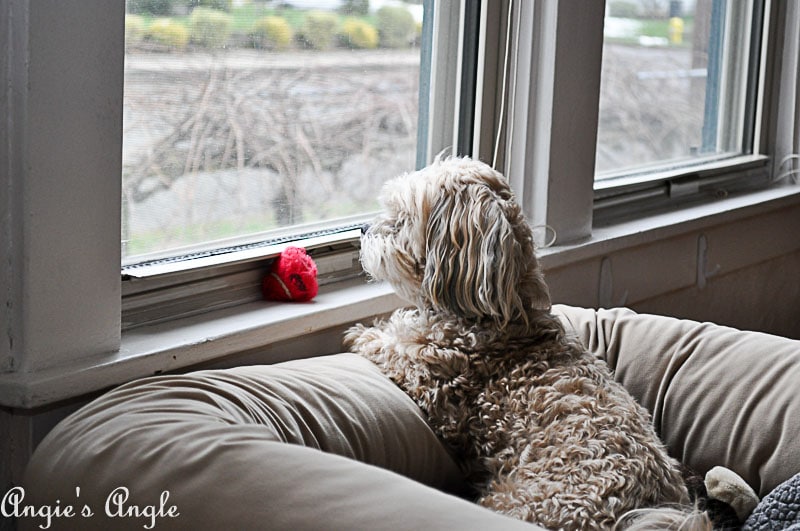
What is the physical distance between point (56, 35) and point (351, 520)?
832 mm

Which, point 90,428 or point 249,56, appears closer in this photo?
point 90,428

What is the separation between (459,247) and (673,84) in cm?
189

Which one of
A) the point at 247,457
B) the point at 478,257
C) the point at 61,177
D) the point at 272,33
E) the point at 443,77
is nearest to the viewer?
the point at 247,457

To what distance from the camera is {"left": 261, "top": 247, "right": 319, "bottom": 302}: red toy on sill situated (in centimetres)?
197

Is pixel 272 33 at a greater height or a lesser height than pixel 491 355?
greater

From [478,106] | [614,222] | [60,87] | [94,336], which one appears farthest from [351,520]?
[614,222]

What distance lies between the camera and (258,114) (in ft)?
6.39

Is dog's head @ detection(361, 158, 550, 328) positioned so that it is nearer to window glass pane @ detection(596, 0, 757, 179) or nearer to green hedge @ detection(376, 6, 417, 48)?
green hedge @ detection(376, 6, 417, 48)

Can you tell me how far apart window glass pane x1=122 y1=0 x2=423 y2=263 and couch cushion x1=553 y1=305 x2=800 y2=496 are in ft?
1.98

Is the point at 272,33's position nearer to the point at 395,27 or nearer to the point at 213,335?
the point at 395,27

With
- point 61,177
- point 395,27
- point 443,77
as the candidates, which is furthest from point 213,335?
point 443,77

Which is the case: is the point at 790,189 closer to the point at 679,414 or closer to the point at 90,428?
the point at 679,414

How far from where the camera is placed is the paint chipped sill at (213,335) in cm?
148

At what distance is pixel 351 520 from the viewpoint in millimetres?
1055
